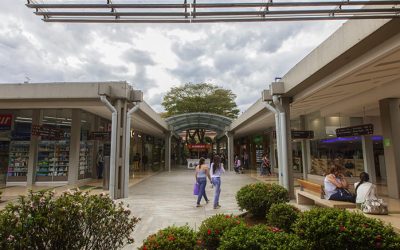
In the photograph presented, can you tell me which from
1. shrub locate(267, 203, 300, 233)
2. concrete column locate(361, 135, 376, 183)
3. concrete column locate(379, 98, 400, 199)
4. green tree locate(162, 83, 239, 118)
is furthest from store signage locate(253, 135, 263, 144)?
shrub locate(267, 203, 300, 233)

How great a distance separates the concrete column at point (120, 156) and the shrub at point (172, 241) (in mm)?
6335

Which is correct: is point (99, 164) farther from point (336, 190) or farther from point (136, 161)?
point (336, 190)

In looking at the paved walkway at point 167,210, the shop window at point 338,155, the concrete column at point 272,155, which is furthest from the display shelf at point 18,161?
the concrete column at point 272,155

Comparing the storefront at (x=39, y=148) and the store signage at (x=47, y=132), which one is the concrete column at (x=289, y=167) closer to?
the storefront at (x=39, y=148)

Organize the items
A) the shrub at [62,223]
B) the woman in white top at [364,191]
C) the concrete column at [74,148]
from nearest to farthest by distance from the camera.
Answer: the shrub at [62,223] < the woman in white top at [364,191] < the concrete column at [74,148]

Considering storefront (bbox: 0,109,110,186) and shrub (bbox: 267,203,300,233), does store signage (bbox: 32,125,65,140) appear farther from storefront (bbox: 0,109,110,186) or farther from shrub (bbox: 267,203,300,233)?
shrub (bbox: 267,203,300,233)

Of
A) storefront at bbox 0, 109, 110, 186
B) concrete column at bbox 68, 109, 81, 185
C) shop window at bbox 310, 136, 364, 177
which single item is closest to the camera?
shop window at bbox 310, 136, 364, 177

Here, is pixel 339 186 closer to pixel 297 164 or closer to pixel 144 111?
pixel 144 111

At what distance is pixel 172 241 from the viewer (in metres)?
2.92

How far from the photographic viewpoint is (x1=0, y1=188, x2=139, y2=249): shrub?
2641mm

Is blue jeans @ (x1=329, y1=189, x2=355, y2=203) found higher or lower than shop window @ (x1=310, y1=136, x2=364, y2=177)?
lower

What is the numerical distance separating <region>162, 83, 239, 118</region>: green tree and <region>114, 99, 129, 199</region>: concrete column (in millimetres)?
23415

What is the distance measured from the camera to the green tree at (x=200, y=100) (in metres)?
33.2

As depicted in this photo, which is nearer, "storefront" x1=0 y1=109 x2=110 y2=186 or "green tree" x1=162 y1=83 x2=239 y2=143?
"storefront" x1=0 y1=109 x2=110 y2=186
